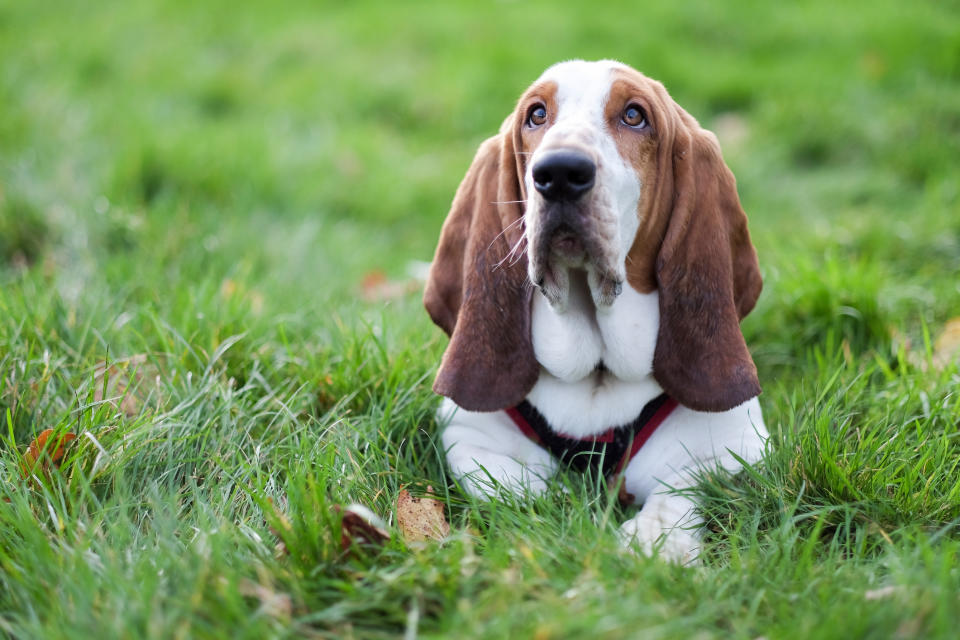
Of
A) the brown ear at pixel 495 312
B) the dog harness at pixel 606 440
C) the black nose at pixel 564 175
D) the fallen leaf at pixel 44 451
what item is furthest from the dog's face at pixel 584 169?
the fallen leaf at pixel 44 451

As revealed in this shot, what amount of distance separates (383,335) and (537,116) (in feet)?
3.16

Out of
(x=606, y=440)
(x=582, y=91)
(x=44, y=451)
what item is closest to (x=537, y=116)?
(x=582, y=91)

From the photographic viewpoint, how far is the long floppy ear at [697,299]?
7.64ft

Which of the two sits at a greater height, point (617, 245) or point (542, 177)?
point (542, 177)

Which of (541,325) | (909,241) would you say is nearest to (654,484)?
(541,325)

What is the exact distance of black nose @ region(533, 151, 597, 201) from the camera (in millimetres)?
2059

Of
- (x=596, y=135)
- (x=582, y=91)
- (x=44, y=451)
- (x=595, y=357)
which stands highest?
(x=582, y=91)

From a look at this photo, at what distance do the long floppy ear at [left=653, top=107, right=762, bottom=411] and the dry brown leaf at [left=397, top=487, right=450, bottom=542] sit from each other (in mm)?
699

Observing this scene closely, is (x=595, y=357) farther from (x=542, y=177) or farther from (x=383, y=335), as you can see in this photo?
(x=383, y=335)

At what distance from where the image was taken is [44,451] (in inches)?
86.6

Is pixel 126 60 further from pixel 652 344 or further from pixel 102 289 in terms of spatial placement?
pixel 652 344

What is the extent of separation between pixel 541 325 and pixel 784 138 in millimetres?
4131

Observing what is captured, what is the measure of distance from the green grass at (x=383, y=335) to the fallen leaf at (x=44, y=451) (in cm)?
3

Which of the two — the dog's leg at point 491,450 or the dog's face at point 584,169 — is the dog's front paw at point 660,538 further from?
the dog's face at point 584,169
